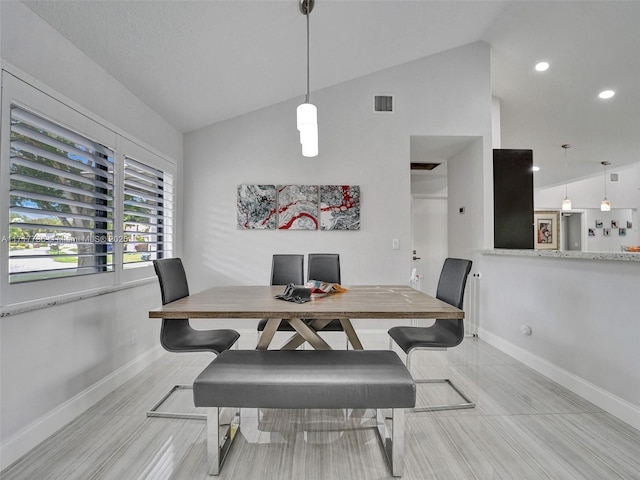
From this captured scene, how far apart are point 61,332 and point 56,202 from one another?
2.60 ft

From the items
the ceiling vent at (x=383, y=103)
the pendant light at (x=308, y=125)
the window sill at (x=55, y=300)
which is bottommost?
the window sill at (x=55, y=300)

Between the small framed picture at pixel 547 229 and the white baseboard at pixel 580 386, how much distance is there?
5.90 metres

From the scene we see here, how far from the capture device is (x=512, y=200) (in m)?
3.77

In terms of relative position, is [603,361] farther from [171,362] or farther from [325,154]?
[171,362]

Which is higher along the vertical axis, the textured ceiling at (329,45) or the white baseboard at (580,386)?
the textured ceiling at (329,45)

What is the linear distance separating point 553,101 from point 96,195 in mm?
5346

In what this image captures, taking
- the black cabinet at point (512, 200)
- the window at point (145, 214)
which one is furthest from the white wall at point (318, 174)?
the window at point (145, 214)

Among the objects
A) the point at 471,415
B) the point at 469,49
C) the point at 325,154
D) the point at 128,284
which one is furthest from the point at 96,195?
the point at 469,49

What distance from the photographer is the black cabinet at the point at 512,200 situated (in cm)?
377

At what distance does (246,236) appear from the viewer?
150 inches

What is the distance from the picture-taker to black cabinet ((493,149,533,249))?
3.77m

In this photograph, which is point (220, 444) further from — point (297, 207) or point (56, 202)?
point (297, 207)

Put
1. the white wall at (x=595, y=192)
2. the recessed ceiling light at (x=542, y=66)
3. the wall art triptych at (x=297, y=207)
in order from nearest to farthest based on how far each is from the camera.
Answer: the recessed ceiling light at (x=542, y=66) → the wall art triptych at (x=297, y=207) → the white wall at (x=595, y=192)

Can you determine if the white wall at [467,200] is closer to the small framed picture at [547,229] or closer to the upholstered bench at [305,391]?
the upholstered bench at [305,391]
